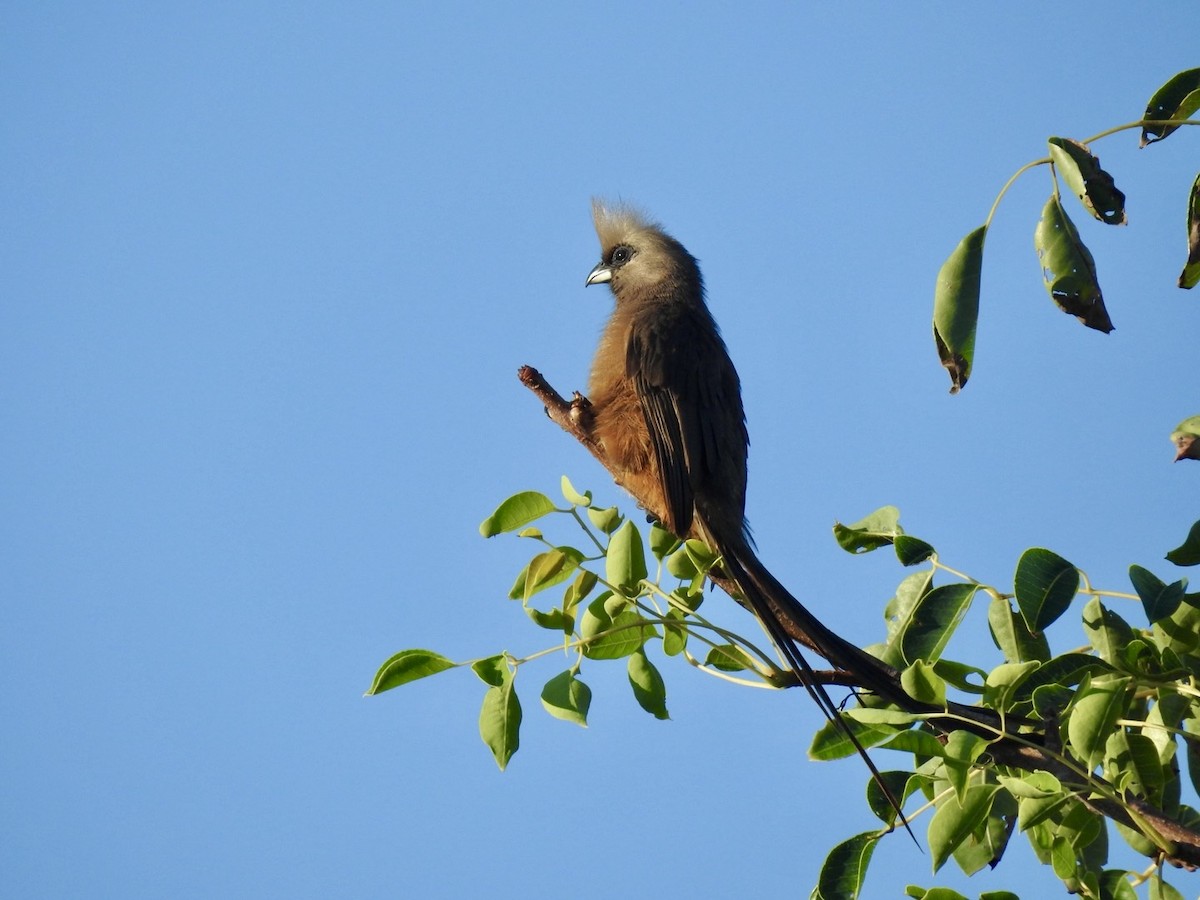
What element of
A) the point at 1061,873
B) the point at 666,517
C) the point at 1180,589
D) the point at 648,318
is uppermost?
the point at 648,318

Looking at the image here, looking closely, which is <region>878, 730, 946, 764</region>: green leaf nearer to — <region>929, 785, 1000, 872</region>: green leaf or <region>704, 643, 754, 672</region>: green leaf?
<region>929, 785, 1000, 872</region>: green leaf

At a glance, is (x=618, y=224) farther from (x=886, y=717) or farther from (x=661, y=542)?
(x=886, y=717)

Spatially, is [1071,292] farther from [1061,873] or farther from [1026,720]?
[1061,873]

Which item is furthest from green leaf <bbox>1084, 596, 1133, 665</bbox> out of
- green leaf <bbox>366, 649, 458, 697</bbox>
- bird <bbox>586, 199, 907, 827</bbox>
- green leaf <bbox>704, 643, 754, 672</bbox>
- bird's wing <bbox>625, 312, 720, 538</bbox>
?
bird's wing <bbox>625, 312, 720, 538</bbox>

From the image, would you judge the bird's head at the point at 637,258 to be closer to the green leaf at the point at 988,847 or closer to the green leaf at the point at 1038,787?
the green leaf at the point at 988,847

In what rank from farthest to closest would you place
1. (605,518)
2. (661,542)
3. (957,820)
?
(661,542), (605,518), (957,820)

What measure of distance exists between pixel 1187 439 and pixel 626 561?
3.76 feet

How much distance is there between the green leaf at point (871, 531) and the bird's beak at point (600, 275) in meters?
3.88

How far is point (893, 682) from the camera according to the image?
245 cm

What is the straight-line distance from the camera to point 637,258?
6262 mm

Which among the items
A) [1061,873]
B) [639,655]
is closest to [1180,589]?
[1061,873]

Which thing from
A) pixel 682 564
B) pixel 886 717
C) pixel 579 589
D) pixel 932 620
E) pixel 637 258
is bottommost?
pixel 886 717

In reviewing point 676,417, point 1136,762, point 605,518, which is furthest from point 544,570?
point 676,417

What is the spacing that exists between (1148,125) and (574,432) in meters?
3.07
